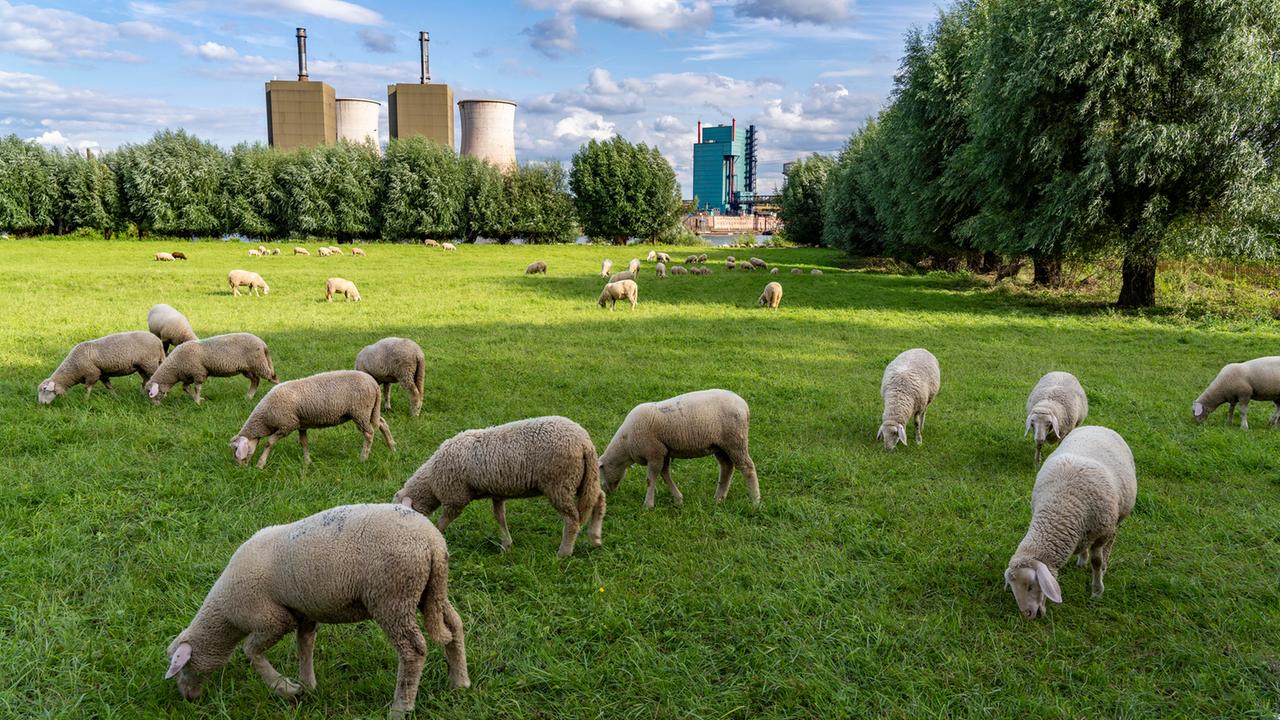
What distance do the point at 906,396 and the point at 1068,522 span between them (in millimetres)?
3476

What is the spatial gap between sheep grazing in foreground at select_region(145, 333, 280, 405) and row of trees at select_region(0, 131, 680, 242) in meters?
44.9

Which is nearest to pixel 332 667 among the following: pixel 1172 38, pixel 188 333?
pixel 188 333

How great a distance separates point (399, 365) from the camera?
870 centimetres

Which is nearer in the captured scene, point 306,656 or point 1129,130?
point 306,656

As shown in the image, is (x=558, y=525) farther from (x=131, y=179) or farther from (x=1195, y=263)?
(x=131, y=179)

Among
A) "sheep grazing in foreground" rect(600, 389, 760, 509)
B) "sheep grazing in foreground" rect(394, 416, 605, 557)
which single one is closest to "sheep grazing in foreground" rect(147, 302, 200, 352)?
"sheep grazing in foreground" rect(394, 416, 605, 557)

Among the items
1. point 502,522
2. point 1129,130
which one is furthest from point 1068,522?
point 1129,130

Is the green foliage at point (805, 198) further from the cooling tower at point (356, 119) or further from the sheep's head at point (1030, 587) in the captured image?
the sheep's head at point (1030, 587)

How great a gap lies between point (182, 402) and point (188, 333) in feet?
7.65

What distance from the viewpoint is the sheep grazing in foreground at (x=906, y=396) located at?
789 cm

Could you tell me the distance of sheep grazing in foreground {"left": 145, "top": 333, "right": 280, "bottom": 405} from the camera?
8.73 metres

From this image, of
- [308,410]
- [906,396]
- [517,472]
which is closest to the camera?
[517,472]

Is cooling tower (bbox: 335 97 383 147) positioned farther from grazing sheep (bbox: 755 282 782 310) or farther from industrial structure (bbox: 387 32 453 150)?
grazing sheep (bbox: 755 282 782 310)

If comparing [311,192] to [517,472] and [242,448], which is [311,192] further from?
[517,472]
